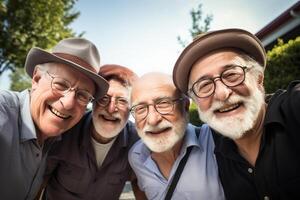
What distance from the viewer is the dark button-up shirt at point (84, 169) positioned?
9.97 feet

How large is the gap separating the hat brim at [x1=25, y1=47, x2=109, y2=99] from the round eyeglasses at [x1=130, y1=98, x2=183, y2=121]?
478 mm

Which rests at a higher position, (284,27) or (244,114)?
(284,27)

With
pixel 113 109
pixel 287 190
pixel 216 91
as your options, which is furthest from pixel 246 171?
pixel 113 109

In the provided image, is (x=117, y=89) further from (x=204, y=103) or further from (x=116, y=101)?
(x=204, y=103)

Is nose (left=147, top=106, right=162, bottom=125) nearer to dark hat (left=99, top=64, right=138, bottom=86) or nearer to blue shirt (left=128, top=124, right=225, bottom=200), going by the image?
blue shirt (left=128, top=124, right=225, bottom=200)

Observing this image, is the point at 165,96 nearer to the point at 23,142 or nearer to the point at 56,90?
the point at 56,90

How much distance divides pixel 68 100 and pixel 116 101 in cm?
71

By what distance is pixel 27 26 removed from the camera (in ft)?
42.4

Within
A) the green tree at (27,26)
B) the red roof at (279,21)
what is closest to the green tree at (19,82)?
the green tree at (27,26)

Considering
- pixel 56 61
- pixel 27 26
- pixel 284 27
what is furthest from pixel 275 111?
pixel 27 26

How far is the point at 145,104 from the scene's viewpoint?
107 inches

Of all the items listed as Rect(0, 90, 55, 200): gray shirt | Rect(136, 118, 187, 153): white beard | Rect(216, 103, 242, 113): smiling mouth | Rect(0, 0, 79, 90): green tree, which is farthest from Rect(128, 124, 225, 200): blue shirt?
Rect(0, 0, 79, 90): green tree

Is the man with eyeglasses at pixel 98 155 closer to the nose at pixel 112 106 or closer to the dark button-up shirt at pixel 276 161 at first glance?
the nose at pixel 112 106

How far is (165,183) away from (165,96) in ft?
2.97
